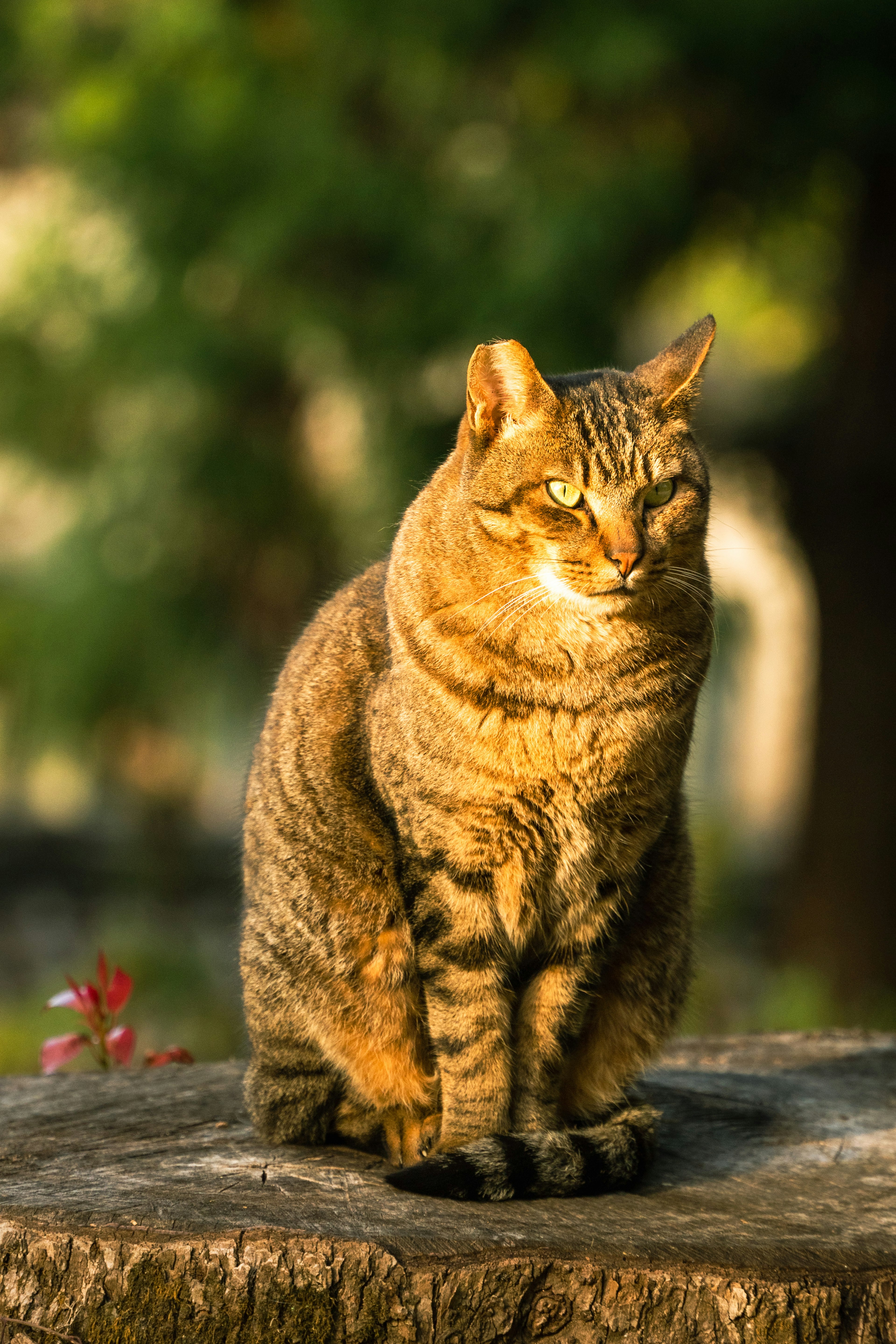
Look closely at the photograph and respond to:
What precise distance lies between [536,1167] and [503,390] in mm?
1240

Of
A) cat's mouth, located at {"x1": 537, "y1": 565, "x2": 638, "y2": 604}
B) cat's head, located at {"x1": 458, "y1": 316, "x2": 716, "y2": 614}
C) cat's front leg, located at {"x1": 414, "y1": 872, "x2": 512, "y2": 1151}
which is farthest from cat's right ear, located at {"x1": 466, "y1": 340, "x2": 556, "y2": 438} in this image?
cat's front leg, located at {"x1": 414, "y1": 872, "x2": 512, "y2": 1151}

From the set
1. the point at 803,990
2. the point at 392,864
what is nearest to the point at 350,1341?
the point at 392,864

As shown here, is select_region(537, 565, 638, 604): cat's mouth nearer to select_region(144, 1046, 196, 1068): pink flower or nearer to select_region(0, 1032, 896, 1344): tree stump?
select_region(0, 1032, 896, 1344): tree stump

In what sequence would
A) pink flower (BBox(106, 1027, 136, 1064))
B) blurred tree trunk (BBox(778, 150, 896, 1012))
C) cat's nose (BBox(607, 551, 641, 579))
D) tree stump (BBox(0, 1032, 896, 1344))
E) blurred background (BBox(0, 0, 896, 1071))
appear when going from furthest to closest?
blurred tree trunk (BBox(778, 150, 896, 1012)) < blurred background (BBox(0, 0, 896, 1071)) < pink flower (BBox(106, 1027, 136, 1064)) < cat's nose (BBox(607, 551, 641, 579)) < tree stump (BBox(0, 1032, 896, 1344))

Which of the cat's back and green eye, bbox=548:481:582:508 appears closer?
green eye, bbox=548:481:582:508

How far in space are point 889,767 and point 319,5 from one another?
381cm

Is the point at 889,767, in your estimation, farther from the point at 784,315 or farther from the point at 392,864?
the point at 392,864

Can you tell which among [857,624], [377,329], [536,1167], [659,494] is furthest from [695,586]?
[857,624]

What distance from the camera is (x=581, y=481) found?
218 cm

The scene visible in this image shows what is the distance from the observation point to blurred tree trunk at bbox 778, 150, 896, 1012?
559 cm

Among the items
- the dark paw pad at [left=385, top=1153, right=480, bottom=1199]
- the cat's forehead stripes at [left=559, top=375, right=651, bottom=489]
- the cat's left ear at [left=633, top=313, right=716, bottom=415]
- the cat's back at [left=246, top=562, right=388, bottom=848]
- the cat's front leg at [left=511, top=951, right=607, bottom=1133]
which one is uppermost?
the cat's left ear at [left=633, top=313, right=716, bottom=415]

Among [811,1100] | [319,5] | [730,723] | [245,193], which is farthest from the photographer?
[730,723]

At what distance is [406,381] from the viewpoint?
192 inches

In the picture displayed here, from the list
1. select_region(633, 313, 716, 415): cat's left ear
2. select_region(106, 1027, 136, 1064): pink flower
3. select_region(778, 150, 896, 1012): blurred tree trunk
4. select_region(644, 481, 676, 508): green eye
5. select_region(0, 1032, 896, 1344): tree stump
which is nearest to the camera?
select_region(0, 1032, 896, 1344): tree stump
